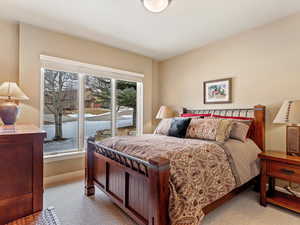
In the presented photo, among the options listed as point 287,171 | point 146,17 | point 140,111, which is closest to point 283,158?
point 287,171

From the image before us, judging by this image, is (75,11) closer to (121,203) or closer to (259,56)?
(121,203)

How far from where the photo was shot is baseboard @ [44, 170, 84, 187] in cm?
275

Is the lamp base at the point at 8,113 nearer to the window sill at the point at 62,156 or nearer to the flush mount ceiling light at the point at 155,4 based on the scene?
the window sill at the point at 62,156

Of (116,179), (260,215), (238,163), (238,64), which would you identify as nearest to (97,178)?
(116,179)

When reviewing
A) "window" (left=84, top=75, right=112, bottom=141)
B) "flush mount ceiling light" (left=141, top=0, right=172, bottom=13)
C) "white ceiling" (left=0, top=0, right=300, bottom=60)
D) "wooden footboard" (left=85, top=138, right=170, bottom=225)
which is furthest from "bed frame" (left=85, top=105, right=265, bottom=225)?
"flush mount ceiling light" (left=141, top=0, right=172, bottom=13)

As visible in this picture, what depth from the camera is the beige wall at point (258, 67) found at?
243cm

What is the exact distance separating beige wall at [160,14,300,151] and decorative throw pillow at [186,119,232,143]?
78cm

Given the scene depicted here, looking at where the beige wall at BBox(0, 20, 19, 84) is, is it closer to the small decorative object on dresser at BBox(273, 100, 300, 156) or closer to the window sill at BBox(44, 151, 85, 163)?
the window sill at BBox(44, 151, 85, 163)

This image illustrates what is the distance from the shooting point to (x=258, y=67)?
8.96ft

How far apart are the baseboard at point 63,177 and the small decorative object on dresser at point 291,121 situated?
10.6 feet

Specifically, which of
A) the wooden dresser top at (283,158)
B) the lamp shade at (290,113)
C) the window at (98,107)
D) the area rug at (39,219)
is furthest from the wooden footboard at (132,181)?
the lamp shade at (290,113)

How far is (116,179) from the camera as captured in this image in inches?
75.7

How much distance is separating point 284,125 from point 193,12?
2.10 m

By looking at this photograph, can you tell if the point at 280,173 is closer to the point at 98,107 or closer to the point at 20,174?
the point at 20,174
